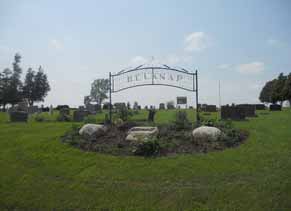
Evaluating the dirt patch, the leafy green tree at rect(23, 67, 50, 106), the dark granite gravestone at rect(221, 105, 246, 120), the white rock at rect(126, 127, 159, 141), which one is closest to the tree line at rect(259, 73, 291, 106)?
the dark granite gravestone at rect(221, 105, 246, 120)

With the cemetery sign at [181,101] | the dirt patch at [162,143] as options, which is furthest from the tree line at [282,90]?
the dirt patch at [162,143]

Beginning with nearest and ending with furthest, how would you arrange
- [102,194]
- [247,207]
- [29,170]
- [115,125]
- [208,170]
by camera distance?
[247,207] < [102,194] < [208,170] < [29,170] < [115,125]

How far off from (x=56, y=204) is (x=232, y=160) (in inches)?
164

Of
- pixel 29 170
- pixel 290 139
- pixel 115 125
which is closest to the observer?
pixel 29 170

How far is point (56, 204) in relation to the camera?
3990mm

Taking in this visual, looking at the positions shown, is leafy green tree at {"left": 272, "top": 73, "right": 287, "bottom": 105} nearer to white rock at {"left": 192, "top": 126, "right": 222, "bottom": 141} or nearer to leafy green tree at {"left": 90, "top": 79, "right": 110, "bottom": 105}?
leafy green tree at {"left": 90, "top": 79, "right": 110, "bottom": 105}

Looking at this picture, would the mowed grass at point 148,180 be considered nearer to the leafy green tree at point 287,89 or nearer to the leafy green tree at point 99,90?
the leafy green tree at point 287,89

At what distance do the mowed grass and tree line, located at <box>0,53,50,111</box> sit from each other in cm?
4573

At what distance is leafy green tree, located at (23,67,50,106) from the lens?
52.6 m

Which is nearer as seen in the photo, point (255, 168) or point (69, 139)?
point (255, 168)

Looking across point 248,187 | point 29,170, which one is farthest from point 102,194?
point 248,187

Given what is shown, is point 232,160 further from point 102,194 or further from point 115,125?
point 115,125

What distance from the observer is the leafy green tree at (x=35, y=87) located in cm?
5262

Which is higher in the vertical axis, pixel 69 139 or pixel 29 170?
pixel 69 139
